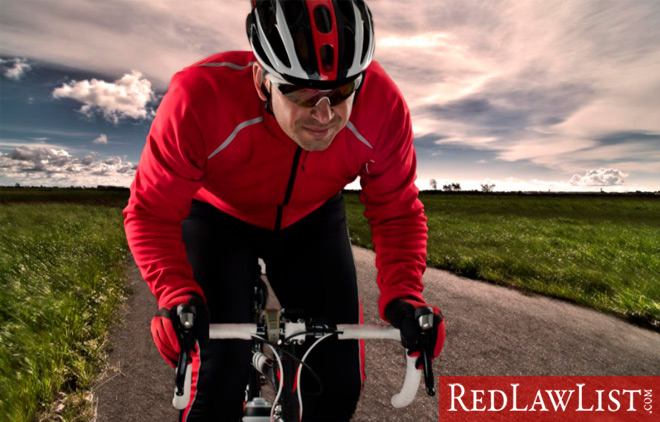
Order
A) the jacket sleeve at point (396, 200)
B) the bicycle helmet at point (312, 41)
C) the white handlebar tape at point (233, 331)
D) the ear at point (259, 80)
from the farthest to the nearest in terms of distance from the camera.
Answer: the jacket sleeve at point (396, 200) < the ear at point (259, 80) < the bicycle helmet at point (312, 41) < the white handlebar tape at point (233, 331)

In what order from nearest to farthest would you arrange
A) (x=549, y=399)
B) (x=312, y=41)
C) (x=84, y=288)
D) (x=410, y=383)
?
1. (x=410, y=383)
2. (x=312, y=41)
3. (x=549, y=399)
4. (x=84, y=288)

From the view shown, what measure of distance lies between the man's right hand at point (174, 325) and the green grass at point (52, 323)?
6.95ft

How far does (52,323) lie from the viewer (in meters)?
4.95

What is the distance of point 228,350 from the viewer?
2117 millimetres

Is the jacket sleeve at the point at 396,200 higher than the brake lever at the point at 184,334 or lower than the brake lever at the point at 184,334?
higher

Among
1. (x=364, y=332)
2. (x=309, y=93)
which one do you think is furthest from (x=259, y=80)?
(x=364, y=332)

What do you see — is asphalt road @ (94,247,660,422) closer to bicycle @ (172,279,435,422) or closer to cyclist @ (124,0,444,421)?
Result: cyclist @ (124,0,444,421)

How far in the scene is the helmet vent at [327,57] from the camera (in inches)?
78.0

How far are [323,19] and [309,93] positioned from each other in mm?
375

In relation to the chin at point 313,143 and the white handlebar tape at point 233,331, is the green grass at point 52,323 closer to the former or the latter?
the white handlebar tape at point 233,331

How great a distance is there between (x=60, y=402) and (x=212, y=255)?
89.4 inches

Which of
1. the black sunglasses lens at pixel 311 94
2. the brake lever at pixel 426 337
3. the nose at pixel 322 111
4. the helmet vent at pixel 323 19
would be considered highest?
the helmet vent at pixel 323 19

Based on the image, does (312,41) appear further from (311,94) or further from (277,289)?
(277,289)

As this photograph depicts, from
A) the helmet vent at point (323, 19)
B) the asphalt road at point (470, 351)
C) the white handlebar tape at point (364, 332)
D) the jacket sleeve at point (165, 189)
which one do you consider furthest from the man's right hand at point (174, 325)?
the asphalt road at point (470, 351)
